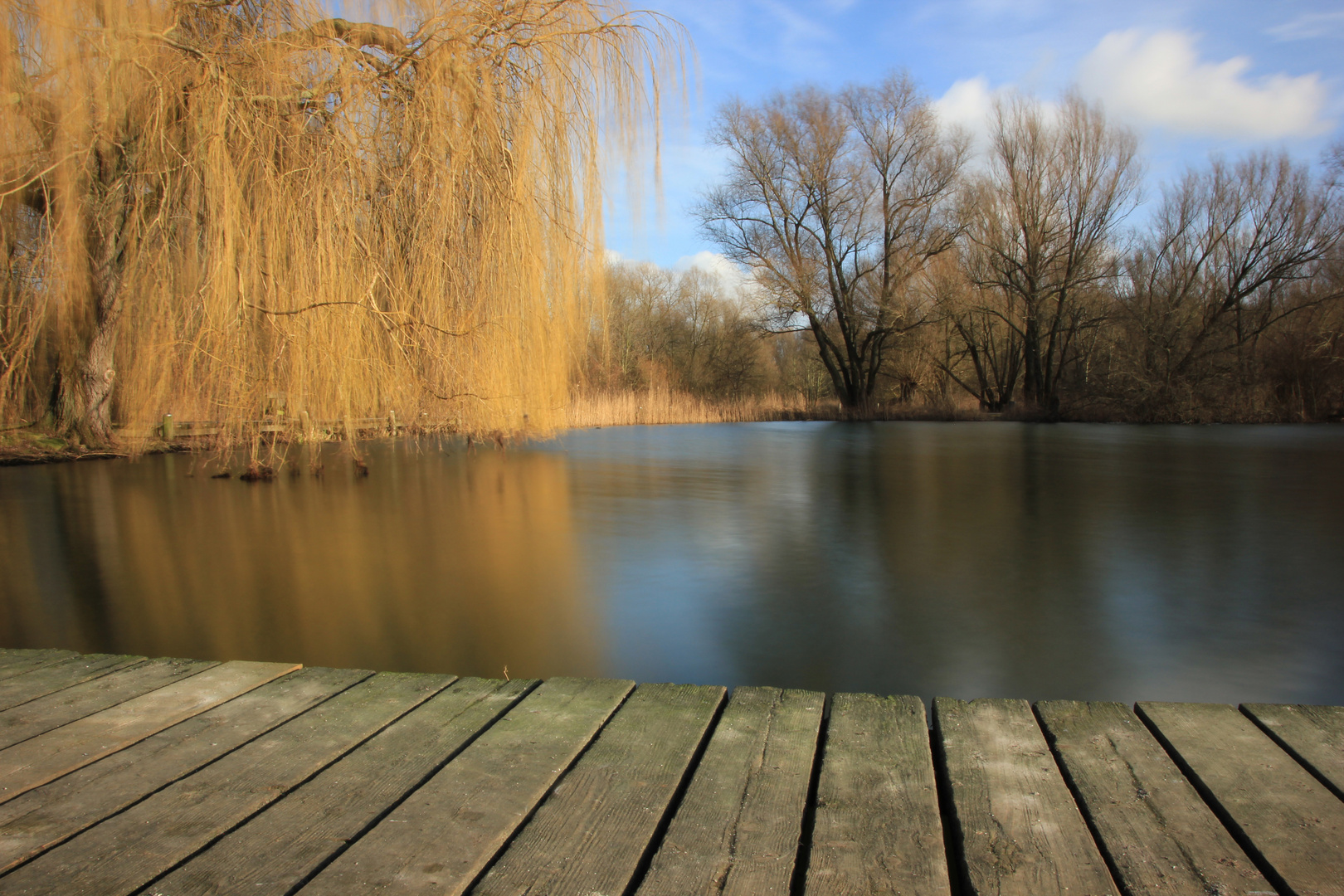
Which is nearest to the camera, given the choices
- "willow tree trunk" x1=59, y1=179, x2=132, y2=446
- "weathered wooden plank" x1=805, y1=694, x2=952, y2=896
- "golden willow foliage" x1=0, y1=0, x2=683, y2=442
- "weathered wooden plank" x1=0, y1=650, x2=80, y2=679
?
"weathered wooden plank" x1=805, y1=694, x2=952, y2=896

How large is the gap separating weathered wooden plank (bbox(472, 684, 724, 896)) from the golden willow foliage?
11.1 ft

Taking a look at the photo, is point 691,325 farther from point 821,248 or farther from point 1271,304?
point 1271,304

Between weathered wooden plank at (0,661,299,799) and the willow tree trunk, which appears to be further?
the willow tree trunk

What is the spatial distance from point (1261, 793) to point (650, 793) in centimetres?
87

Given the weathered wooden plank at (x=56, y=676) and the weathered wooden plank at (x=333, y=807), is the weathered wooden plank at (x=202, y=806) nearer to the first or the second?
the weathered wooden plank at (x=333, y=807)

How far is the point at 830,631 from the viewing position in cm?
300

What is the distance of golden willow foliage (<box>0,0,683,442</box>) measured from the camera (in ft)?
13.6

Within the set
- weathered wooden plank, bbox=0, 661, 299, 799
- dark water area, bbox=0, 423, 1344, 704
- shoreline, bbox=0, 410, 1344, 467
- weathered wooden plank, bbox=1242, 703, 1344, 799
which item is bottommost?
dark water area, bbox=0, 423, 1344, 704

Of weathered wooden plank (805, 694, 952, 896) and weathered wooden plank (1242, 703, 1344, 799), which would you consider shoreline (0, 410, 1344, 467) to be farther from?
weathered wooden plank (1242, 703, 1344, 799)

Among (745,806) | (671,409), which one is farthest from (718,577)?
(671,409)

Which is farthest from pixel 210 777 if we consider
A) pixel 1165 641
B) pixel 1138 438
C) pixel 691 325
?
pixel 691 325

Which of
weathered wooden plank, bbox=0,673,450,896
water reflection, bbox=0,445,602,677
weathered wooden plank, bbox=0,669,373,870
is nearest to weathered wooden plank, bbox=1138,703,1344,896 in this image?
weathered wooden plank, bbox=0,673,450,896

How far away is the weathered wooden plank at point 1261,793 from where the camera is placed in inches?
39.4

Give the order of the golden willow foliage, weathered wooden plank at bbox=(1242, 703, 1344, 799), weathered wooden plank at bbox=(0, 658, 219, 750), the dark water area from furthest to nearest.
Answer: the golden willow foliage, the dark water area, weathered wooden plank at bbox=(0, 658, 219, 750), weathered wooden plank at bbox=(1242, 703, 1344, 799)
